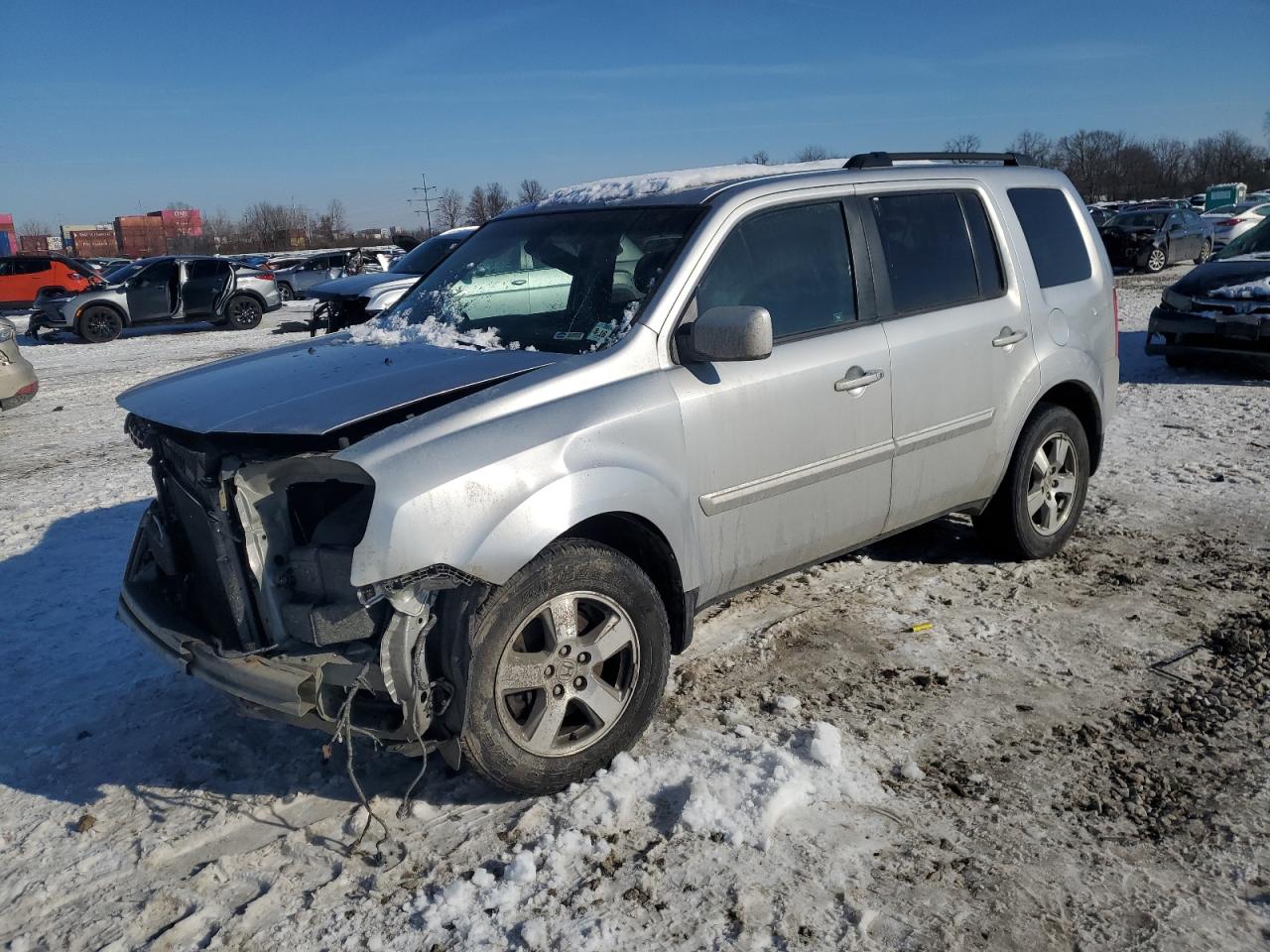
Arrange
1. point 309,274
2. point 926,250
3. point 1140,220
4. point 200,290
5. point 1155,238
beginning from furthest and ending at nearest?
point 309,274 → point 1140,220 → point 1155,238 → point 200,290 → point 926,250

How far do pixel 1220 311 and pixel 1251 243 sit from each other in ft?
5.93

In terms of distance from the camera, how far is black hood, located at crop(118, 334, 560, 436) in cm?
313

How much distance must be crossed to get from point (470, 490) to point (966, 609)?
2769mm

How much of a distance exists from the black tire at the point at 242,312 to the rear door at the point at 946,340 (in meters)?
18.5

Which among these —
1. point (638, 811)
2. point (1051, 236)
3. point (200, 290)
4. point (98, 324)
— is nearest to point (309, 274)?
point (200, 290)

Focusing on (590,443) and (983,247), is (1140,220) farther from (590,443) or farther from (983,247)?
(590,443)

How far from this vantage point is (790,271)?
4.05m

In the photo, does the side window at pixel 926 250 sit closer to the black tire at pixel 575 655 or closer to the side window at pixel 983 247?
the side window at pixel 983 247

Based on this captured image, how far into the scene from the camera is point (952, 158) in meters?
5.13

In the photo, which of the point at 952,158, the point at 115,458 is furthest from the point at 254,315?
the point at 952,158

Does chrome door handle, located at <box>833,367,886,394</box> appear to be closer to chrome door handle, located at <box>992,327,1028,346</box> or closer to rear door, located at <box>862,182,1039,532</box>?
rear door, located at <box>862,182,1039,532</box>

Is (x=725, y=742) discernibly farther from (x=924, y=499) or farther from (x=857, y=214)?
(x=857, y=214)

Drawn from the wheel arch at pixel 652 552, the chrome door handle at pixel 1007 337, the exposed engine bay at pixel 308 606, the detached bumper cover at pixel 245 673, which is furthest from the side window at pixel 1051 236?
the detached bumper cover at pixel 245 673

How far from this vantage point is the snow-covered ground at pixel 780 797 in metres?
2.78
